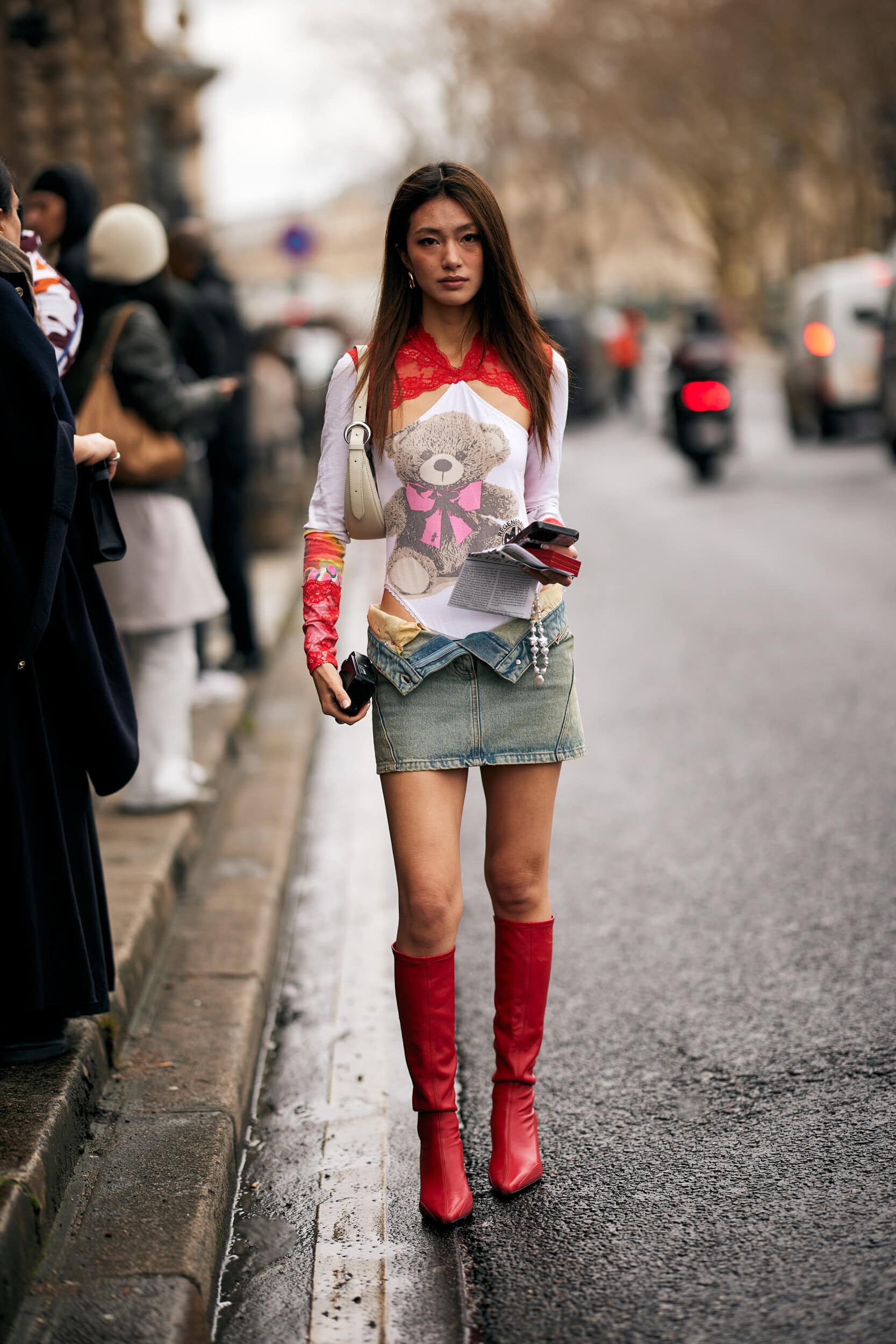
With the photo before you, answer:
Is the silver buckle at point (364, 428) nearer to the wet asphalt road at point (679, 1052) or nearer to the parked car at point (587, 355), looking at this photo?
the wet asphalt road at point (679, 1052)

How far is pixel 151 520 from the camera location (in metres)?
5.51

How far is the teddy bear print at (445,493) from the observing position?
3188 millimetres

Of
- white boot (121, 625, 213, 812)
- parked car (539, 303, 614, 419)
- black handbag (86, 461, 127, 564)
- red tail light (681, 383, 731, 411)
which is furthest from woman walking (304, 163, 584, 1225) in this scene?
parked car (539, 303, 614, 419)

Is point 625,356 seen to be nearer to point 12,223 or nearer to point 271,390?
point 271,390

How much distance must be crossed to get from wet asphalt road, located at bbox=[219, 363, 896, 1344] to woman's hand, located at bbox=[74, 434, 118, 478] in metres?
1.51

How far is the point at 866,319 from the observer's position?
15.8 m

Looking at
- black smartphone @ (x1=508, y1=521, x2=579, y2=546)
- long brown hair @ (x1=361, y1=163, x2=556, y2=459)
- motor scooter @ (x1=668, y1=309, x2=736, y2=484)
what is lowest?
motor scooter @ (x1=668, y1=309, x2=736, y2=484)

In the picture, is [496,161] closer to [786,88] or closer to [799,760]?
[786,88]

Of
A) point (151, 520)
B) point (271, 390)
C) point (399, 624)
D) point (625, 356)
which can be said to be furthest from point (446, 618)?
point (625, 356)

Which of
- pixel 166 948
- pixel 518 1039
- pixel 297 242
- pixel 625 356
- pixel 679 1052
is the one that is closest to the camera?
pixel 518 1039

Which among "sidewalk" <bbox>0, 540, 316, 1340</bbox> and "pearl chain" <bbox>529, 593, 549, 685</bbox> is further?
"pearl chain" <bbox>529, 593, 549, 685</bbox>

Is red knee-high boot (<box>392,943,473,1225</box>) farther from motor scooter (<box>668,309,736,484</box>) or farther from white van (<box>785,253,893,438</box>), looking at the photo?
white van (<box>785,253,893,438</box>)

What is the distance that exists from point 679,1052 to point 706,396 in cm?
1395

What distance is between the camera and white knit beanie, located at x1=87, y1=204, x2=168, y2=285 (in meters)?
A: 5.28
